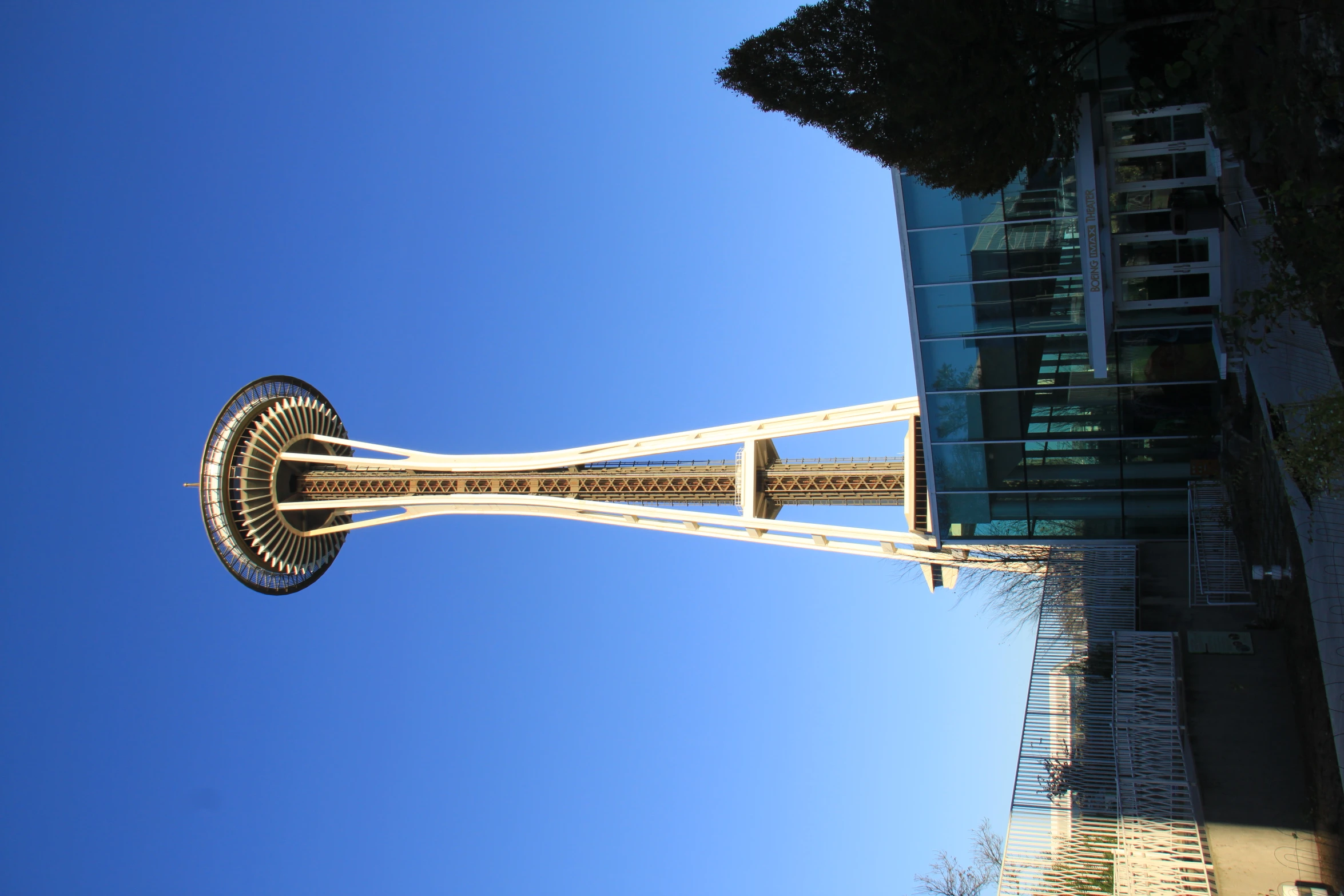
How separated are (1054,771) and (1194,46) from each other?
15.8m

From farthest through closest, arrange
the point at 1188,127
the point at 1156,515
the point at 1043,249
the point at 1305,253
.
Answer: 1. the point at 1156,515
2. the point at 1043,249
3. the point at 1188,127
4. the point at 1305,253

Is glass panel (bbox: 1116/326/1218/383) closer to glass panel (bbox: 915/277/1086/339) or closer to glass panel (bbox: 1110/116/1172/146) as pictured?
glass panel (bbox: 915/277/1086/339)

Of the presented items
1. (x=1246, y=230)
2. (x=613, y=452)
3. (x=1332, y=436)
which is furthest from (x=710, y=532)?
(x=1332, y=436)

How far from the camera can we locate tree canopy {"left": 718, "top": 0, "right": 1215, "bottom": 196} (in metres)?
14.4

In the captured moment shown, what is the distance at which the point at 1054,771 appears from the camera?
2097cm

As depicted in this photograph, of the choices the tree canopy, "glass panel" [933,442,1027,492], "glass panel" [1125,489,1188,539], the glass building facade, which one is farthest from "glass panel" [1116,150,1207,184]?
"glass panel" [1125,489,1188,539]

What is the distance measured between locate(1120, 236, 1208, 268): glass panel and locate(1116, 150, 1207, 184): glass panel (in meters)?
1.29

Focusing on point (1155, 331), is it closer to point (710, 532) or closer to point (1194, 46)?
point (1194, 46)

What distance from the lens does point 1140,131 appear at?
Answer: 58.3ft

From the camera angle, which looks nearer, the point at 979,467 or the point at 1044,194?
the point at 1044,194

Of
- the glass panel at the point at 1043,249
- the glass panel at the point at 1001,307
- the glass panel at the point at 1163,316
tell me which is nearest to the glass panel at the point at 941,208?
the glass panel at the point at 1043,249

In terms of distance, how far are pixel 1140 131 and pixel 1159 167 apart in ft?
Result: 2.94

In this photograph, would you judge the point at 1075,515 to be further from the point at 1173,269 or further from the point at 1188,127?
the point at 1188,127

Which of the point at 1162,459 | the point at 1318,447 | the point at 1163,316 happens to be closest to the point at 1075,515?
the point at 1162,459
